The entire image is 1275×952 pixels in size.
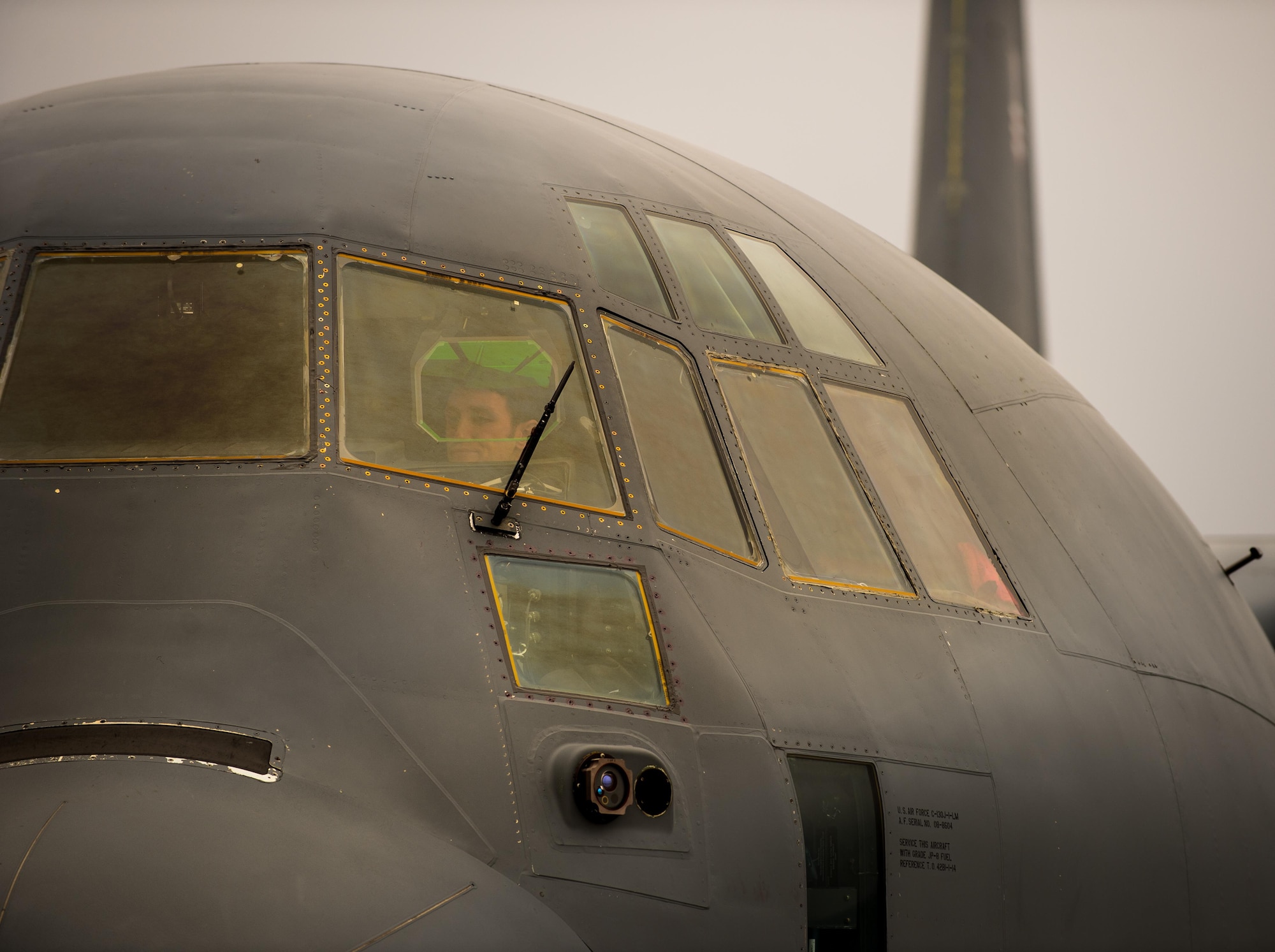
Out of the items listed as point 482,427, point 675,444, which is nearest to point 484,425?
point 482,427

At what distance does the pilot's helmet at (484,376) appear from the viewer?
5629mm

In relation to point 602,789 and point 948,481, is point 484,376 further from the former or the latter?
point 948,481

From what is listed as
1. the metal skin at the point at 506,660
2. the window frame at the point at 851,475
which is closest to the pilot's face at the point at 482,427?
the metal skin at the point at 506,660

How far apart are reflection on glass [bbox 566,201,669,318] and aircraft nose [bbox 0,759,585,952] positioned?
3151 mm

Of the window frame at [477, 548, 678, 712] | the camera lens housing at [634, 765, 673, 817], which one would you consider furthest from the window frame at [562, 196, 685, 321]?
the camera lens housing at [634, 765, 673, 817]

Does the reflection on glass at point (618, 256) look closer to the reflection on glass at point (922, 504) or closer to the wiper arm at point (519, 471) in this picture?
the reflection on glass at point (922, 504)

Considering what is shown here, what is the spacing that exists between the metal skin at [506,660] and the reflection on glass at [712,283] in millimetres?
168

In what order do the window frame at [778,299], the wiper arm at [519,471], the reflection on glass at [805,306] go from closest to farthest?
the wiper arm at [519,471] < the window frame at [778,299] < the reflection on glass at [805,306]

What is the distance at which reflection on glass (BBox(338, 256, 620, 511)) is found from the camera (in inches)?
215

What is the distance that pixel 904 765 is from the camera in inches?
228

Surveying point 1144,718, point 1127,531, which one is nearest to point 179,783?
point 1144,718

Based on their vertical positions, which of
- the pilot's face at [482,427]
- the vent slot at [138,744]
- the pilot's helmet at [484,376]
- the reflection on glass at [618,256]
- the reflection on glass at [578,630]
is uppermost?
the reflection on glass at [618,256]

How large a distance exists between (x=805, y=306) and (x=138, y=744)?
15.3 feet

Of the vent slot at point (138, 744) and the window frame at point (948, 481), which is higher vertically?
the window frame at point (948, 481)
